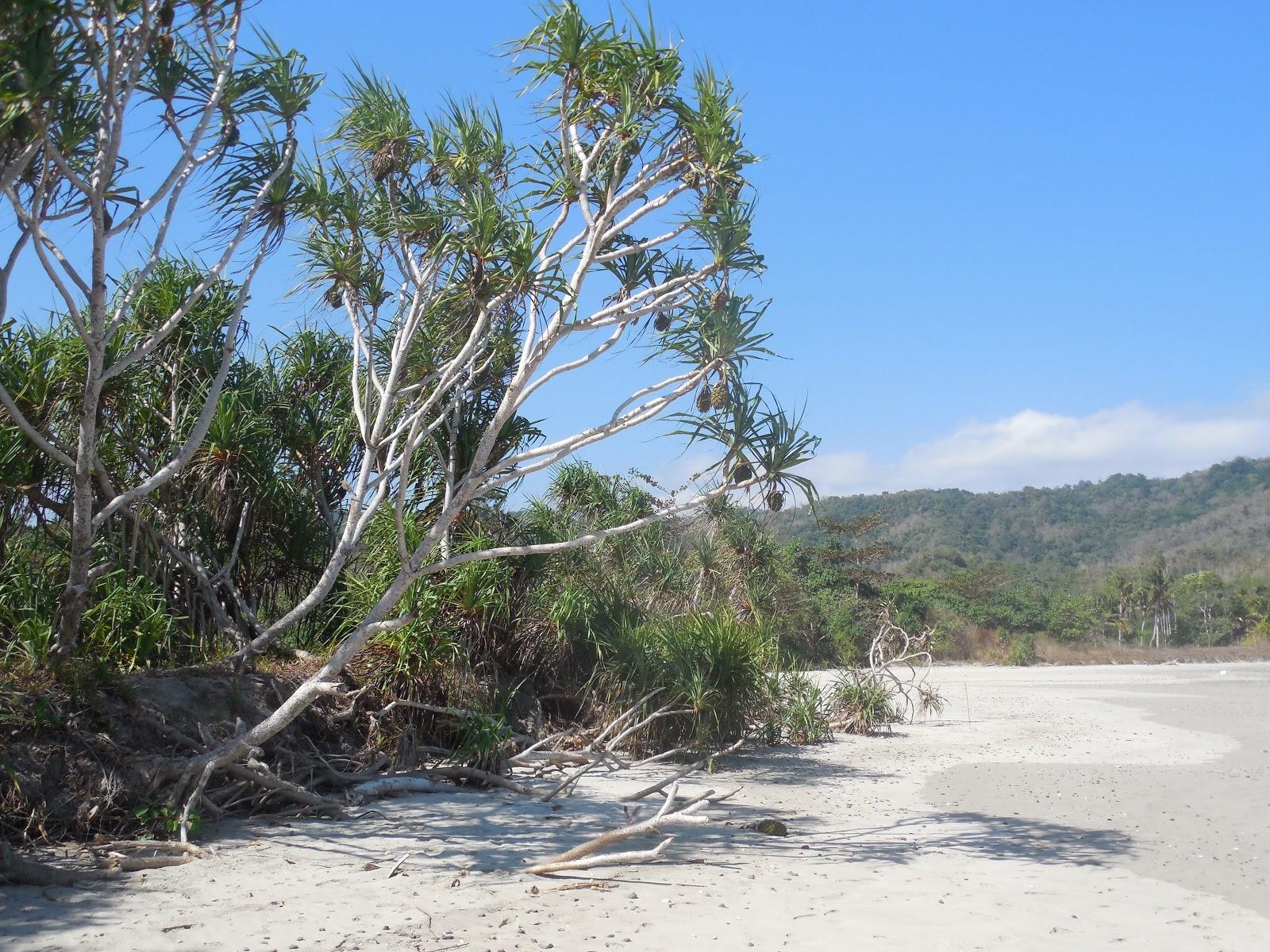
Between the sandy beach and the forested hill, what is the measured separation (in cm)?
5352

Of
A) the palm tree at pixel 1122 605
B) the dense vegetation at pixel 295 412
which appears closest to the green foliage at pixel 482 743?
the dense vegetation at pixel 295 412

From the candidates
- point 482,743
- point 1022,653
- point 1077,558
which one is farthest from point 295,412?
point 1077,558

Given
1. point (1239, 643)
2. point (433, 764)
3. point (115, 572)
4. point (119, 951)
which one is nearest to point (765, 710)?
point (433, 764)

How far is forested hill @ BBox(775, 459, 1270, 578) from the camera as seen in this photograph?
2842 inches

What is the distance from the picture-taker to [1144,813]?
9.27 meters

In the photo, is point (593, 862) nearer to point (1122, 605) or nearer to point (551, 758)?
point (551, 758)

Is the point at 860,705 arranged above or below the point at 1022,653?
above

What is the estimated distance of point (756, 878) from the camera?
640 cm

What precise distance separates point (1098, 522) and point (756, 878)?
9430 centimetres

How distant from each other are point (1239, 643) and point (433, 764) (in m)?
53.6

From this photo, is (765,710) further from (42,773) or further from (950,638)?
(950,638)

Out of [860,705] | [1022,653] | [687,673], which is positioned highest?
[687,673]

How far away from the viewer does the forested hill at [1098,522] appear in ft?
237

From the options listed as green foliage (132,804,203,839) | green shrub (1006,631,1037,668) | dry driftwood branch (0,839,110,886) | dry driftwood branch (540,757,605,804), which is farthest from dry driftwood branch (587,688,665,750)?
green shrub (1006,631,1037,668)
